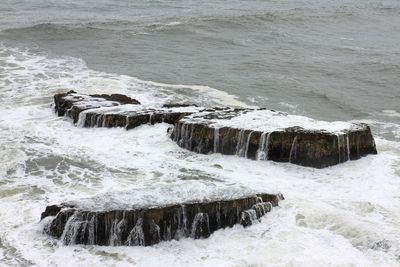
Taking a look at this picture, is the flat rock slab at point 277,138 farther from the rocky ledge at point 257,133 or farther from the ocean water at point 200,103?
the ocean water at point 200,103

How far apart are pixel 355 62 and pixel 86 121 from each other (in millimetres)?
15194

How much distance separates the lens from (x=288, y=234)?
8938 mm

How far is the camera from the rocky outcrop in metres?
8.59

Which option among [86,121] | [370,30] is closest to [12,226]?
[86,121]

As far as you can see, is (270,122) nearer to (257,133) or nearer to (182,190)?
(257,133)

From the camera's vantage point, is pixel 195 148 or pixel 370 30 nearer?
pixel 195 148

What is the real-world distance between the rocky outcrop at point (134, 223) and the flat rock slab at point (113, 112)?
17.3 feet

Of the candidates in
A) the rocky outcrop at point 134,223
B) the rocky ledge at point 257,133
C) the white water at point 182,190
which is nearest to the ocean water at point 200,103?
the white water at point 182,190

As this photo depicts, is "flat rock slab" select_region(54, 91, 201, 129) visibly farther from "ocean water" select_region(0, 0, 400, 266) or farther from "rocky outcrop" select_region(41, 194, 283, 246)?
"rocky outcrop" select_region(41, 194, 283, 246)

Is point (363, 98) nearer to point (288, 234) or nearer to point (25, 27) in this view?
point (288, 234)

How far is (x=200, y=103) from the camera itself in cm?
1795

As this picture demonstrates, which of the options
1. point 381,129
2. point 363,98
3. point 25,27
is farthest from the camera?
point 25,27

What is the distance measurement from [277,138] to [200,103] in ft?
20.6

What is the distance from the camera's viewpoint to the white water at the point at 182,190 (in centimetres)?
833
